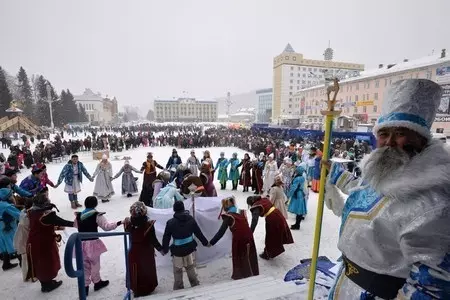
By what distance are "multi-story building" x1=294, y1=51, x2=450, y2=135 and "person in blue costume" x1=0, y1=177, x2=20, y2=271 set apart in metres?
24.8

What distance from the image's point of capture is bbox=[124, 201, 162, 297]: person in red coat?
368 centimetres

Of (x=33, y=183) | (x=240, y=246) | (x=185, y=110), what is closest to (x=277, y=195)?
(x=240, y=246)

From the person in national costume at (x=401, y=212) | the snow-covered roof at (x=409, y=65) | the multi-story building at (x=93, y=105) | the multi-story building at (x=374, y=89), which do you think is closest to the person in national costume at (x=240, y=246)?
the person in national costume at (x=401, y=212)

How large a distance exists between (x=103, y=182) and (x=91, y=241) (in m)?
5.12

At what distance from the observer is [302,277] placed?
2.87 metres

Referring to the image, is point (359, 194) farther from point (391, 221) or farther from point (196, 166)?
point (196, 166)

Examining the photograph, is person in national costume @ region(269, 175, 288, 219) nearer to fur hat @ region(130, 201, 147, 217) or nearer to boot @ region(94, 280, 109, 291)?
fur hat @ region(130, 201, 147, 217)

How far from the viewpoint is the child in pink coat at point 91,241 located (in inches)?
150

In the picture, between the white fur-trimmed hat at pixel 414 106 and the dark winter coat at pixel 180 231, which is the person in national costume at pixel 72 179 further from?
the white fur-trimmed hat at pixel 414 106

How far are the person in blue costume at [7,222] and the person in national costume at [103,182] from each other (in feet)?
12.6

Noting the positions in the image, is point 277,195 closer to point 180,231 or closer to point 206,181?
point 206,181

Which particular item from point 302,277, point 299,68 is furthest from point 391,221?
point 299,68

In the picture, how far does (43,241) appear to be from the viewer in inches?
152

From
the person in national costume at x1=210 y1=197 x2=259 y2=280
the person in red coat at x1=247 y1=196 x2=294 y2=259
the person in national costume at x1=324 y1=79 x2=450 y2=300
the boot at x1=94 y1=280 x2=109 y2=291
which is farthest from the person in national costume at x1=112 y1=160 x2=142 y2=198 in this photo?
the person in national costume at x1=324 y1=79 x2=450 y2=300
